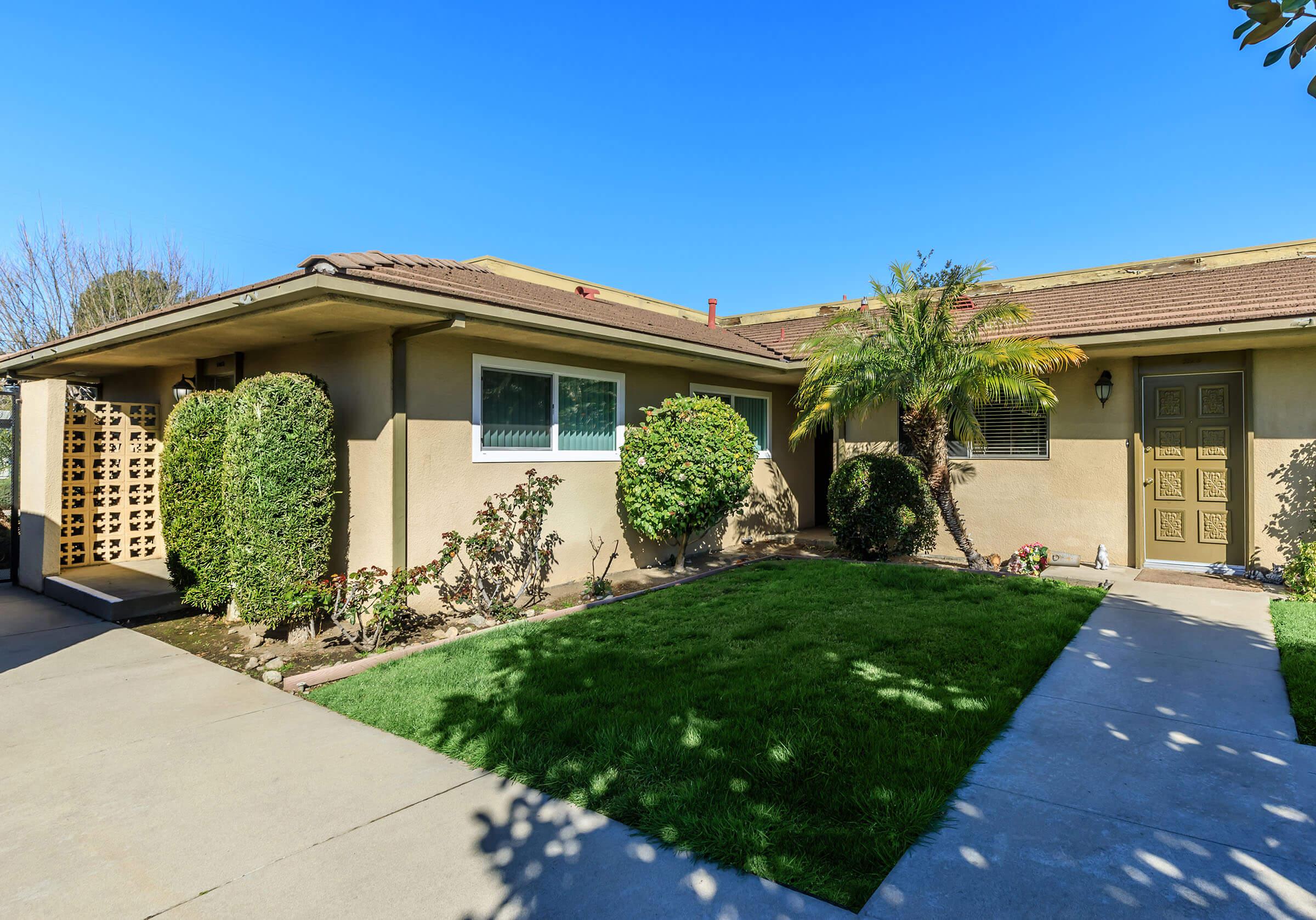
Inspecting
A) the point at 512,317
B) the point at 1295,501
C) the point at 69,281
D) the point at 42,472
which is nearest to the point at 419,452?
the point at 512,317

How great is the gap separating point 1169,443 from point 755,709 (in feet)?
24.8

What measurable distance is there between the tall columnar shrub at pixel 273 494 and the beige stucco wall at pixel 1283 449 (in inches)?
406

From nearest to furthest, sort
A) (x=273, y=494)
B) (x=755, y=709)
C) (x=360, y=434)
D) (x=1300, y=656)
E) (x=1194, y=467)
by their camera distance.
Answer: (x=755, y=709) → (x=1300, y=656) → (x=273, y=494) → (x=360, y=434) → (x=1194, y=467)

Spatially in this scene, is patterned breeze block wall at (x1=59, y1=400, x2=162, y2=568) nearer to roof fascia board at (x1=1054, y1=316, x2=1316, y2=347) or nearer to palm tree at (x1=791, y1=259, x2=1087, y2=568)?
palm tree at (x1=791, y1=259, x2=1087, y2=568)

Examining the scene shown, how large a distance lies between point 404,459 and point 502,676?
252 cm

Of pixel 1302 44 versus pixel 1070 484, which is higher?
pixel 1302 44

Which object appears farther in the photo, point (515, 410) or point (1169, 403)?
point (1169, 403)

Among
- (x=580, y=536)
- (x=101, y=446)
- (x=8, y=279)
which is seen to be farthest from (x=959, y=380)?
(x=8, y=279)

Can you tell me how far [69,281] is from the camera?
56.9 feet

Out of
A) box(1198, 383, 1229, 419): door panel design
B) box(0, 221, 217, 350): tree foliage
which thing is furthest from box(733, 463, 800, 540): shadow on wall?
box(0, 221, 217, 350): tree foliage

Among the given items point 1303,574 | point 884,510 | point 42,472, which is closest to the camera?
point 1303,574

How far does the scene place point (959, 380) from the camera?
8242 millimetres

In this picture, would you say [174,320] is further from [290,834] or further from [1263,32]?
[1263,32]

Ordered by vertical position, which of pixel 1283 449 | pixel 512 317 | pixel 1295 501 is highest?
pixel 512 317
